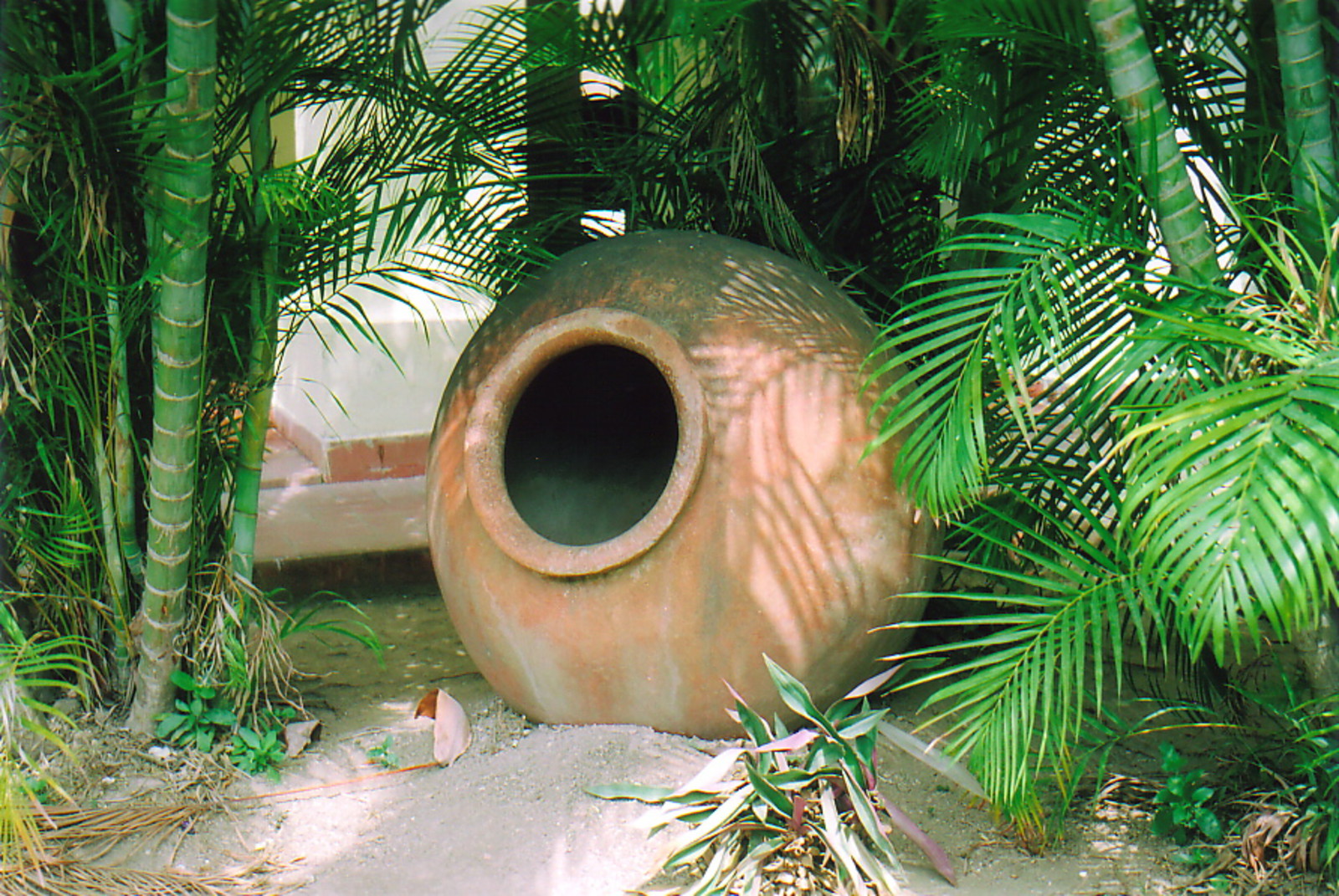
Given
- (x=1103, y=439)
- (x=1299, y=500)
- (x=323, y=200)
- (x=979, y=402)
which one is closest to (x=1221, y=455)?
(x=1299, y=500)

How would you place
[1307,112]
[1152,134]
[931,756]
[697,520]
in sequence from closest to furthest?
[1152,134] → [1307,112] → [931,756] → [697,520]

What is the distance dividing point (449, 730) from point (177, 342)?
1.18 metres

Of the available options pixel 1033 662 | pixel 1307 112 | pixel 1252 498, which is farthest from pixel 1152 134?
pixel 1033 662

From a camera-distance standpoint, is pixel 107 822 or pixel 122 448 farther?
pixel 122 448

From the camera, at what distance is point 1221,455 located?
6.72 ft

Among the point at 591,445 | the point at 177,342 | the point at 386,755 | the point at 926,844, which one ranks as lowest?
the point at 386,755

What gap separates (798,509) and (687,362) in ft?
1.46

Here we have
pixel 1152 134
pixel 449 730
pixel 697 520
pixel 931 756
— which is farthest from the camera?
pixel 449 730

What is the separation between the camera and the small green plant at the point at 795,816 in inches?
99.6

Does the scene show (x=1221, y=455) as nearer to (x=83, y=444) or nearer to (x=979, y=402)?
(x=979, y=402)

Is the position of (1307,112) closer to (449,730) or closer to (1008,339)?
(1008,339)

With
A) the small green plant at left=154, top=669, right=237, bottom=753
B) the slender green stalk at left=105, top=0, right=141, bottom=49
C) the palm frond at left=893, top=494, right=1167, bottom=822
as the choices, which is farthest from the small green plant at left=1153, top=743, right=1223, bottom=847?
the slender green stalk at left=105, top=0, right=141, bottom=49

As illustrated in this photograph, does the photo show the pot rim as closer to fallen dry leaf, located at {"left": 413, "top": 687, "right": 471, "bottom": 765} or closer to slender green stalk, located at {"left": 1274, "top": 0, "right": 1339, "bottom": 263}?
fallen dry leaf, located at {"left": 413, "top": 687, "right": 471, "bottom": 765}

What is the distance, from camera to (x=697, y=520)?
296cm
